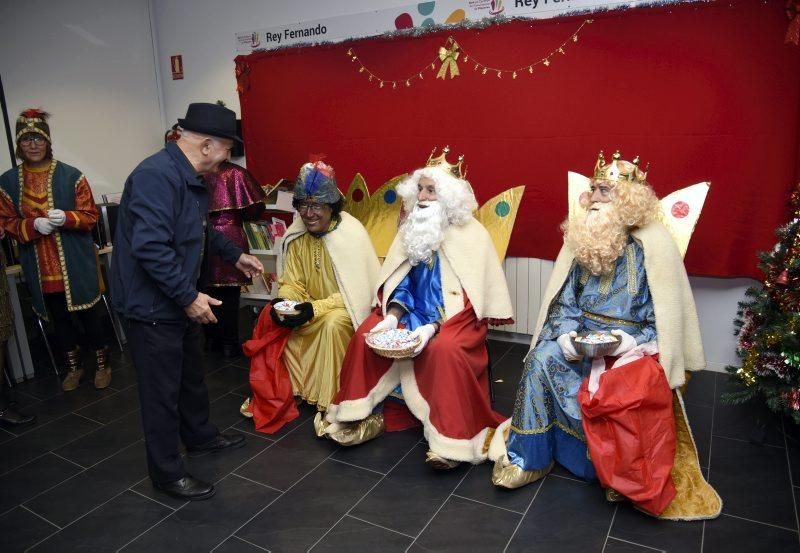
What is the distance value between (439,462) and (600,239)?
1.36 meters

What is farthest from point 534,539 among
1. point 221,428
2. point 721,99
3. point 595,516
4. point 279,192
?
point 279,192

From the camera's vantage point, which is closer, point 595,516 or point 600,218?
point 595,516

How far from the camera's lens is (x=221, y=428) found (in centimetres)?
365

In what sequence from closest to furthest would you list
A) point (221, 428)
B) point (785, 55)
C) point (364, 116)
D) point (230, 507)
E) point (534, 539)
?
point (534, 539), point (230, 507), point (785, 55), point (221, 428), point (364, 116)

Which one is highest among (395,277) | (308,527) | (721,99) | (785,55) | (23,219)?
(785,55)

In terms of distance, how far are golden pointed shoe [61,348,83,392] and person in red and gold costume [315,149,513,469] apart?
1.94 m

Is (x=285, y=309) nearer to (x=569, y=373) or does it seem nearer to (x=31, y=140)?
(x=569, y=373)

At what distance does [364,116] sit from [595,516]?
3.43 meters

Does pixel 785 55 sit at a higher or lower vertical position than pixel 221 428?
higher

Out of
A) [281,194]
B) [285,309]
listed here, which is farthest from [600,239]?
[281,194]

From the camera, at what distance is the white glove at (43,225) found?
3969mm

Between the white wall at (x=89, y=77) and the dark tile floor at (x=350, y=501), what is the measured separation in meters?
3.00

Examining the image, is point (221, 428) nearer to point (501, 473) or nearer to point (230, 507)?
point (230, 507)

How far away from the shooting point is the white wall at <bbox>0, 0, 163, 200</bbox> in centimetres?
511
